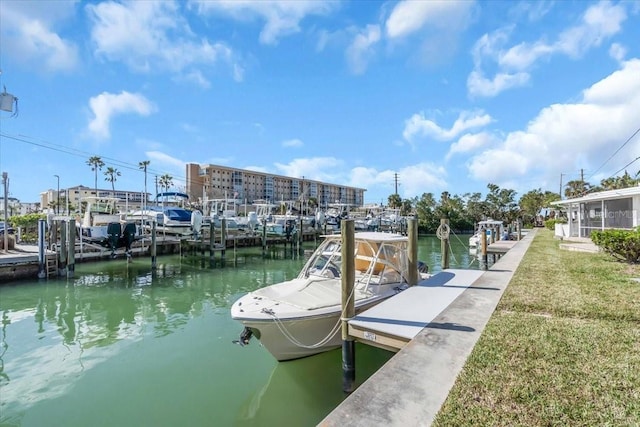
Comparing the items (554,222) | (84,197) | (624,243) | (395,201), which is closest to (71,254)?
(84,197)

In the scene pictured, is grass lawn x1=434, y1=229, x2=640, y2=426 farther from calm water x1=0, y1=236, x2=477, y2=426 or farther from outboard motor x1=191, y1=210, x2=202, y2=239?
outboard motor x1=191, y1=210, x2=202, y2=239

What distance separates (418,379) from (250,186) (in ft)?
281

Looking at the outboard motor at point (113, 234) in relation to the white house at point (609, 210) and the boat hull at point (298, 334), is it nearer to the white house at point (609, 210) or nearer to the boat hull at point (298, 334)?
the boat hull at point (298, 334)

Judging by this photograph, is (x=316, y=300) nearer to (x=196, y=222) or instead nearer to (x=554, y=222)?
(x=196, y=222)

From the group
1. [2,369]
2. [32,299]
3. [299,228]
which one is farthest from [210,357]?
[299,228]

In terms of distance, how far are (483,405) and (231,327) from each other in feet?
26.3

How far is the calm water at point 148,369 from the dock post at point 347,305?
474 millimetres

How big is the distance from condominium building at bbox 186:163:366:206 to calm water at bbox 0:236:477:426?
176 ft

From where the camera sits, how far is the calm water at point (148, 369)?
5.54 metres

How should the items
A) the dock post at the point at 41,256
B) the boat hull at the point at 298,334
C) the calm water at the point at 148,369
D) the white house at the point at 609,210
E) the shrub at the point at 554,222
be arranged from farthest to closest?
the shrub at the point at 554,222 → the dock post at the point at 41,256 → the white house at the point at 609,210 → the boat hull at the point at 298,334 → the calm water at the point at 148,369

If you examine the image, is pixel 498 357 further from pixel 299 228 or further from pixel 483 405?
pixel 299 228

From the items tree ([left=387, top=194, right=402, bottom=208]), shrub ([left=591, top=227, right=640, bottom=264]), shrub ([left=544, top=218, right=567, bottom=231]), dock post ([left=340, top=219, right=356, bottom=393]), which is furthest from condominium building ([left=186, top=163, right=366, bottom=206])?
dock post ([left=340, top=219, right=356, bottom=393])

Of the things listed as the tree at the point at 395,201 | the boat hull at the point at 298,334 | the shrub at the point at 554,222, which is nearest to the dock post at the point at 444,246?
the boat hull at the point at 298,334

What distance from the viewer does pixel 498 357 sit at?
4184 mm
